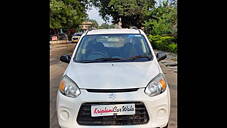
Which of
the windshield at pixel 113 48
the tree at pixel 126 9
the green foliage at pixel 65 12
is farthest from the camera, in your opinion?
the green foliage at pixel 65 12

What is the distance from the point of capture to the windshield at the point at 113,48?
4.11m

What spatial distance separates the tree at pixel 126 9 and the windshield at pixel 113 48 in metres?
27.6

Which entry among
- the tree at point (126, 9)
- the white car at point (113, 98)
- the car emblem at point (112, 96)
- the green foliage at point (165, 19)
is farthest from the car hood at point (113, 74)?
the tree at point (126, 9)

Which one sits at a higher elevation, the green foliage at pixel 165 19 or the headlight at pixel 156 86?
the green foliage at pixel 165 19

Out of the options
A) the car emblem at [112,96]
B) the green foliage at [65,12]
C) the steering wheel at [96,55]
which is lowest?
the car emblem at [112,96]

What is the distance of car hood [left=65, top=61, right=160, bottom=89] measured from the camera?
3271 millimetres

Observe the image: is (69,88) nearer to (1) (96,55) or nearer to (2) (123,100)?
(2) (123,100)

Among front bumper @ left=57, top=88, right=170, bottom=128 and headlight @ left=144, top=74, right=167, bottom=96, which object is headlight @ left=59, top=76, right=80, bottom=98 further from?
headlight @ left=144, top=74, right=167, bottom=96

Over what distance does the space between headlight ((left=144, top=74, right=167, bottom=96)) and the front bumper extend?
6 cm

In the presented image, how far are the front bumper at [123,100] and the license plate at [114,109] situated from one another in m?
0.08

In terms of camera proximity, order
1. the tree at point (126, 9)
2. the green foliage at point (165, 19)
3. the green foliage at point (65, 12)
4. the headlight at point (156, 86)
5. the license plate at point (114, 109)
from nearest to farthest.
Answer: the license plate at point (114, 109)
the headlight at point (156, 86)
the green foliage at point (165, 19)
the tree at point (126, 9)
the green foliage at point (65, 12)

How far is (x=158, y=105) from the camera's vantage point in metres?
3.25

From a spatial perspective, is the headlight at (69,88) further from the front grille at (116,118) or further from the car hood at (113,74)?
the front grille at (116,118)

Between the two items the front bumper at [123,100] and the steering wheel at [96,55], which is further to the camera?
the steering wheel at [96,55]
